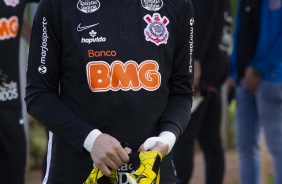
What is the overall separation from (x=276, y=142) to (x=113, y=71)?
2694 mm

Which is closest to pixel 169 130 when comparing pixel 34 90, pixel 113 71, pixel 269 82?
pixel 113 71

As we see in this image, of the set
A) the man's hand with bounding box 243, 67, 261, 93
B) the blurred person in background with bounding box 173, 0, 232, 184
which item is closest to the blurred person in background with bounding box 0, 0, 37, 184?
the blurred person in background with bounding box 173, 0, 232, 184

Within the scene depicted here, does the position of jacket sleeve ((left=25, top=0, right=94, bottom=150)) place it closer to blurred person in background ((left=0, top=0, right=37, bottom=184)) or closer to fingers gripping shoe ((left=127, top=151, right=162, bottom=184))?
fingers gripping shoe ((left=127, top=151, right=162, bottom=184))

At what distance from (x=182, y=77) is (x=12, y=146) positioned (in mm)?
1698

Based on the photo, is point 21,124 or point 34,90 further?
point 21,124

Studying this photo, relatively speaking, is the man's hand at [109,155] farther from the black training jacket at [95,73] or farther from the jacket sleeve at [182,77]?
the jacket sleeve at [182,77]

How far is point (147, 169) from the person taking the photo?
9.66ft

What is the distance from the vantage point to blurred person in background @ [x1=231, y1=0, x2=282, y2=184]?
5.46 m

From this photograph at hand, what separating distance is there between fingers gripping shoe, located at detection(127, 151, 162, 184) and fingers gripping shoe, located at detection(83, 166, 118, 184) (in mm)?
97

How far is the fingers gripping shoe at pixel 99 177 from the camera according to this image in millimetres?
2988

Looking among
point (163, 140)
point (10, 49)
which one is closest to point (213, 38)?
point (10, 49)

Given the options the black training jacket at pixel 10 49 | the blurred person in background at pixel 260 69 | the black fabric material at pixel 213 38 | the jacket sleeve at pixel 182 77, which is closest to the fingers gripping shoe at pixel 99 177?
the jacket sleeve at pixel 182 77

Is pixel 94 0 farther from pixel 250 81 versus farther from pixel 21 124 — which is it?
pixel 250 81

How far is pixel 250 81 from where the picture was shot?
5.54 m
